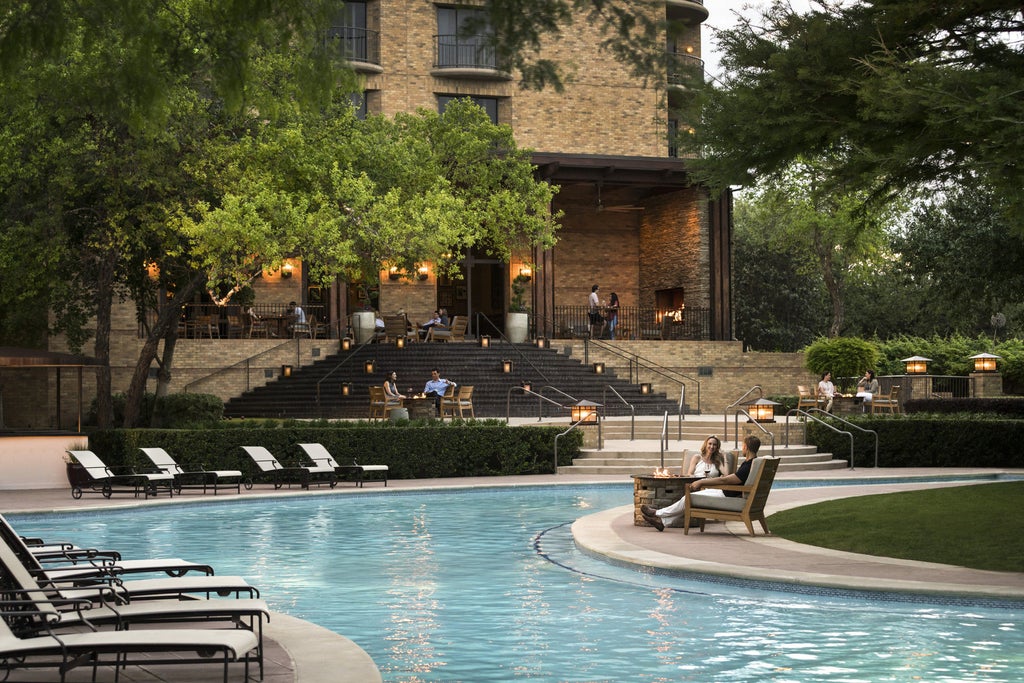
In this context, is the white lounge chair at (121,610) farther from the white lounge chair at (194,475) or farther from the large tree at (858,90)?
the white lounge chair at (194,475)

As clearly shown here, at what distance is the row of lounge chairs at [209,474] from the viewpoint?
2202 cm

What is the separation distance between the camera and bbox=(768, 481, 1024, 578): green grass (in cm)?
1278

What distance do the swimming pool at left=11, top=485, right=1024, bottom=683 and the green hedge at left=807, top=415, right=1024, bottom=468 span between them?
11560 millimetres

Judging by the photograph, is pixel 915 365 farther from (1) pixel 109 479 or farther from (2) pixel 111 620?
(2) pixel 111 620

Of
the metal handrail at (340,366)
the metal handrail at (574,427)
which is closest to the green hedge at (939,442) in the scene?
the metal handrail at (574,427)

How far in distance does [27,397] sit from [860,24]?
93.5 ft

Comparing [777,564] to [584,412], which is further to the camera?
[584,412]

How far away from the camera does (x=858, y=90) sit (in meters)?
10.2

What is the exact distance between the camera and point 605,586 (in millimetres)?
12359

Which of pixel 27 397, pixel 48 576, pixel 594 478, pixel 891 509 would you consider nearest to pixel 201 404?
pixel 27 397

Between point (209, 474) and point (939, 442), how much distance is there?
581 inches

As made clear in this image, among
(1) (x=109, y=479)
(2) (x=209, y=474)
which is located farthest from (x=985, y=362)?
(1) (x=109, y=479)

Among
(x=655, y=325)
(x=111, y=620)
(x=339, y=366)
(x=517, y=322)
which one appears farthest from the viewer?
(x=655, y=325)

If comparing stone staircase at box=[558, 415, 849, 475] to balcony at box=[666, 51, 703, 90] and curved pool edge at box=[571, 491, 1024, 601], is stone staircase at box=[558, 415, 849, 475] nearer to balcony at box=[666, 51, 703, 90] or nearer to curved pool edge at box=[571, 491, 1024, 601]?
curved pool edge at box=[571, 491, 1024, 601]
